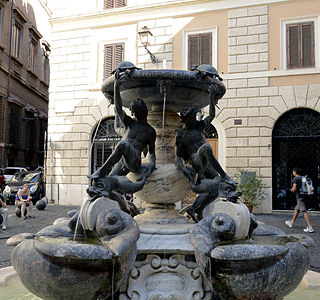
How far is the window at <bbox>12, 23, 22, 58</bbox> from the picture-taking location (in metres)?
23.4

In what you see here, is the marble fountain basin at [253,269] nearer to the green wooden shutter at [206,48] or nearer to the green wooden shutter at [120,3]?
the green wooden shutter at [206,48]

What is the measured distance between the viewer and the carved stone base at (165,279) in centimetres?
306

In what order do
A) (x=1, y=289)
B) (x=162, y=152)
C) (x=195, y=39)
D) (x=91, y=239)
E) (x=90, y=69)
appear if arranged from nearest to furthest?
(x=91, y=239) < (x=1, y=289) < (x=162, y=152) < (x=195, y=39) < (x=90, y=69)

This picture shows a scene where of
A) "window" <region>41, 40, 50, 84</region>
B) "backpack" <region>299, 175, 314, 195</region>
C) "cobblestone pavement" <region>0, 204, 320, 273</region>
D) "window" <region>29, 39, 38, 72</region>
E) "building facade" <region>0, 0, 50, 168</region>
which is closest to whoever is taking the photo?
"cobblestone pavement" <region>0, 204, 320, 273</region>

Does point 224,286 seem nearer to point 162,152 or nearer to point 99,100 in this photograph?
point 162,152

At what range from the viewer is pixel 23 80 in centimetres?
2453

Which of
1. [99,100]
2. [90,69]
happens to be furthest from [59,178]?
[90,69]

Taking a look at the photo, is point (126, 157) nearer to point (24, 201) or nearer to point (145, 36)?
point (24, 201)

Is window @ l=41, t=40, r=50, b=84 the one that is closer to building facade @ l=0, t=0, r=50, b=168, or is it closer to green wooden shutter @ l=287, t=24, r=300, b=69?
building facade @ l=0, t=0, r=50, b=168

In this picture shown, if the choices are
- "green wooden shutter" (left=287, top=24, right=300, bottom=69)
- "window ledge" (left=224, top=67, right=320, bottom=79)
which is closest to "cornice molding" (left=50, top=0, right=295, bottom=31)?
"green wooden shutter" (left=287, top=24, right=300, bottom=69)

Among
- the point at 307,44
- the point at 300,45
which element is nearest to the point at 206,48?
the point at 300,45

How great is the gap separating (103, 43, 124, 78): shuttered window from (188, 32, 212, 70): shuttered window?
2889mm

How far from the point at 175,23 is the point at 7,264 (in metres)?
11.7

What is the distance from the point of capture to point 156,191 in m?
4.22
